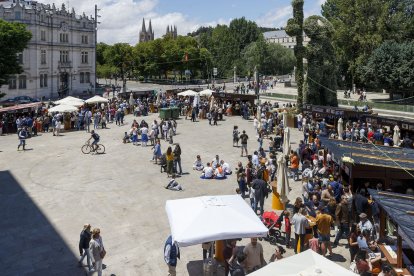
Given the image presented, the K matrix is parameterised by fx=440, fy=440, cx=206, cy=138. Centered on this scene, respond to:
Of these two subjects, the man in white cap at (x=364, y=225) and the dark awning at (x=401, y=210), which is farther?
the man in white cap at (x=364, y=225)

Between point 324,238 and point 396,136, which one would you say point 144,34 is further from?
point 324,238

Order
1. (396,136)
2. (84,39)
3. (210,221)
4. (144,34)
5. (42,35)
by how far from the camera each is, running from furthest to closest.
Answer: (144,34) < (84,39) < (42,35) < (396,136) < (210,221)

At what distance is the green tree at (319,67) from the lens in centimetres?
3806

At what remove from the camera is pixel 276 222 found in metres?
12.7

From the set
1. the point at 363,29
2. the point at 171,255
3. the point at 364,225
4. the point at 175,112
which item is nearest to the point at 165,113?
the point at 175,112

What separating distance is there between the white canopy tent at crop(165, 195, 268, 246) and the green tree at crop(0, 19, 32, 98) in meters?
46.8

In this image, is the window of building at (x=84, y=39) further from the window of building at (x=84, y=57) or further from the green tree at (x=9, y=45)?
the green tree at (x=9, y=45)

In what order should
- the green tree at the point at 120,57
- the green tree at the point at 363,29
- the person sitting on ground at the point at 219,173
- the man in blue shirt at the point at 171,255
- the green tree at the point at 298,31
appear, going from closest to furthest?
the man in blue shirt at the point at 171,255, the person sitting on ground at the point at 219,173, the green tree at the point at 298,31, the green tree at the point at 363,29, the green tree at the point at 120,57

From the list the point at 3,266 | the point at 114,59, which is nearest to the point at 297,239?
the point at 3,266

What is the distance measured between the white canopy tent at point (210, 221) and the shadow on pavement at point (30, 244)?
9.96 feet

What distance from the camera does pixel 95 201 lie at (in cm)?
1664

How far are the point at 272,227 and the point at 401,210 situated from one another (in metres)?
4.09

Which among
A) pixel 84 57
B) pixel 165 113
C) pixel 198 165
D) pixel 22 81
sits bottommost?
pixel 198 165

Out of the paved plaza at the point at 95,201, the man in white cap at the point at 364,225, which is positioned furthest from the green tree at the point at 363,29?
the man in white cap at the point at 364,225
